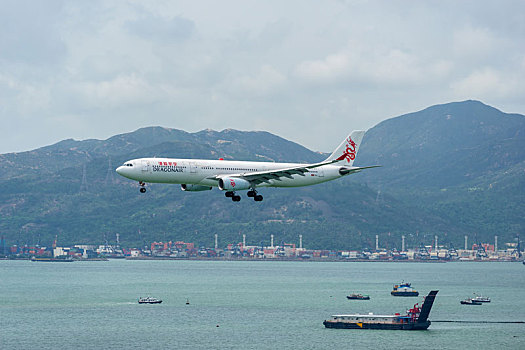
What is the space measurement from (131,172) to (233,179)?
1580cm

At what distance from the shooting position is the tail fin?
5999 inches

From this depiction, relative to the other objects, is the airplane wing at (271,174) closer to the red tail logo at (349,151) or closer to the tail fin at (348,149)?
the tail fin at (348,149)

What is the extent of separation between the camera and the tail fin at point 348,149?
152375 mm

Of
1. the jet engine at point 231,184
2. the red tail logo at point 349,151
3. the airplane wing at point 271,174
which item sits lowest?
the jet engine at point 231,184

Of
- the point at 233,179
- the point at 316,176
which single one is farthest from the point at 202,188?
the point at 316,176

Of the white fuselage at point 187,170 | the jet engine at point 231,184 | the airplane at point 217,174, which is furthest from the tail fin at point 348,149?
the jet engine at point 231,184

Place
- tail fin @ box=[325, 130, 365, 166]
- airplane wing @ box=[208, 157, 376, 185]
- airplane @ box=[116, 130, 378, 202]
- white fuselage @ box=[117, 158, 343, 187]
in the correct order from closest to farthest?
white fuselage @ box=[117, 158, 343, 187]
airplane @ box=[116, 130, 378, 202]
airplane wing @ box=[208, 157, 376, 185]
tail fin @ box=[325, 130, 365, 166]

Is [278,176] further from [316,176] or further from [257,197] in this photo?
[316,176]

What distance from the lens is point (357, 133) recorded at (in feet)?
516

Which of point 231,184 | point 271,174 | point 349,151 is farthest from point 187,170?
point 349,151

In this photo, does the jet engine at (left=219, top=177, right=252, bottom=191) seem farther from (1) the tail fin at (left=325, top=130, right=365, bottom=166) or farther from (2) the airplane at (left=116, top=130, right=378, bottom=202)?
(1) the tail fin at (left=325, top=130, right=365, bottom=166)

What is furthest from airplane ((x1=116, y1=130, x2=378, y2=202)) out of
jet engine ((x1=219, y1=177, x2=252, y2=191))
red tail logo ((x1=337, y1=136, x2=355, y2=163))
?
red tail logo ((x1=337, y1=136, x2=355, y2=163))

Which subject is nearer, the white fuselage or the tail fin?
the white fuselage

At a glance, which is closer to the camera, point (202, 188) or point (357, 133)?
point (202, 188)
